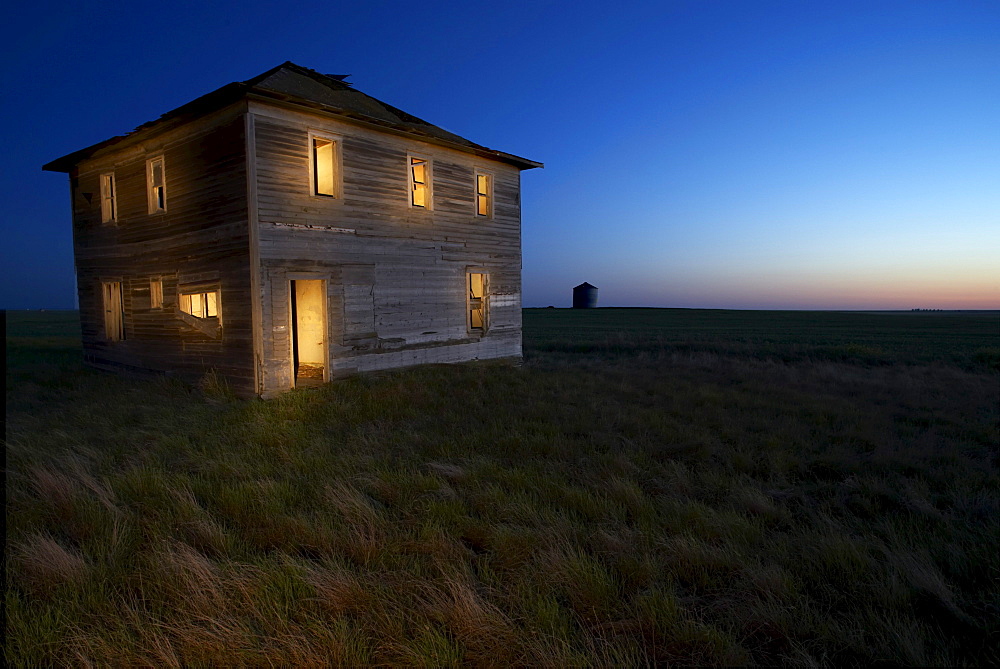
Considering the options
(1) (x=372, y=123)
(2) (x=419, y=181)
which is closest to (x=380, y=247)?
(2) (x=419, y=181)

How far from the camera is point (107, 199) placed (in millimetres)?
14750

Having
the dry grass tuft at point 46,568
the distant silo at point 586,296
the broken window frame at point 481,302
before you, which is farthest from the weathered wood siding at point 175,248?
the distant silo at point 586,296

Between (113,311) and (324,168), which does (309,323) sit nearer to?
(324,168)

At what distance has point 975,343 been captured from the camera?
29.0 meters

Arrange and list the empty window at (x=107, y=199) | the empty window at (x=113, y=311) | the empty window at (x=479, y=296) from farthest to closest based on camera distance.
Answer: the empty window at (x=479, y=296)
the empty window at (x=113, y=311)
the empty window at (x=107, y=199)

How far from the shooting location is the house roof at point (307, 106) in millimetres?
10859

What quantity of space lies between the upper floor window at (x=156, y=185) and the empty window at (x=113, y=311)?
3293mm

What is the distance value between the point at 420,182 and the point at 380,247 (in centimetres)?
257

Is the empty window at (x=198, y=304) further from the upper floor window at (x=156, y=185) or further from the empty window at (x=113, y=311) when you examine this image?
the empty window at (x=113, y=311)

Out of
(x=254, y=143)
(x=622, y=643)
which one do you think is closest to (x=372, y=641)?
(x=622, y=643)

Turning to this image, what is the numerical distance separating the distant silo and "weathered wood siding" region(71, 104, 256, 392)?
292 feet

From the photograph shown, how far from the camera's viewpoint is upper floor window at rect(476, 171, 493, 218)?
16.1 metres

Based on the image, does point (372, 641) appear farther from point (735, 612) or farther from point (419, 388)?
point (419, 388)

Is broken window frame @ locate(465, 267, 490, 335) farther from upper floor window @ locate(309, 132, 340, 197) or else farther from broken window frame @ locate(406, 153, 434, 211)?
upper floor window @ locate(309, 132, 340, 197)
